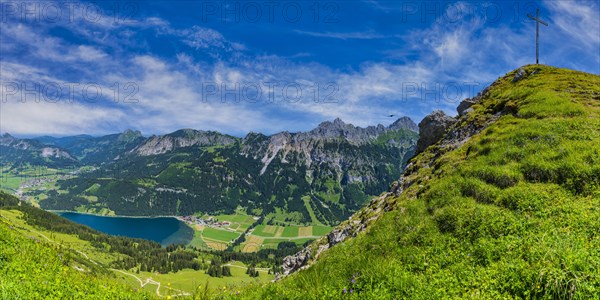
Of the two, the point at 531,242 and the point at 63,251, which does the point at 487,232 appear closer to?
the point at 531,242

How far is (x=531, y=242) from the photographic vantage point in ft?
34.8

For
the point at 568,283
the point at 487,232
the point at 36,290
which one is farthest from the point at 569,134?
the point at 36,290

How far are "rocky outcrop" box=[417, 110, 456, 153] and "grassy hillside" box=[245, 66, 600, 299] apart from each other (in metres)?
27.8

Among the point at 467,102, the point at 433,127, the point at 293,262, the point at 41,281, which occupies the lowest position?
the point at 293,262

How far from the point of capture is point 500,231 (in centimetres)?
1310

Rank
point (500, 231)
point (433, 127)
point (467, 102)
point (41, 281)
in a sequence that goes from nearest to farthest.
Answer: point (41, 281) < point (500, 231) < point (433, 127) < point (467, 102)

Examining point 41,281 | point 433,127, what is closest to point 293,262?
point 41,281

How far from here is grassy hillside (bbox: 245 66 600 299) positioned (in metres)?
8.44

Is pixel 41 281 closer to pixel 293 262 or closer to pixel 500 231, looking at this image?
pixel 500 231

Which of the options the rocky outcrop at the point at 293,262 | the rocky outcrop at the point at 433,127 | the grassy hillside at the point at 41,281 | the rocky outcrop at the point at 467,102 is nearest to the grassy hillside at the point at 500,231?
the grassy hillside at the point at 41,281

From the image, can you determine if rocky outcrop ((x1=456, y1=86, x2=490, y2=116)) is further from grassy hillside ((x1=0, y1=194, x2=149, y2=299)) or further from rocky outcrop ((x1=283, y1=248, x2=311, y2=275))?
grassy hillside ((x1=0, y1=194, x2=149, y2=299))

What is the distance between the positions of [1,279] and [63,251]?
26.0 ft

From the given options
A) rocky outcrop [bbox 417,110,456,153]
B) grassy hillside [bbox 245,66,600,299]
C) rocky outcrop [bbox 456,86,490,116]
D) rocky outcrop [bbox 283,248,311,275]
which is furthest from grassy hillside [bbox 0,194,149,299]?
rocky outcrop [bbox 456,86,490,116]

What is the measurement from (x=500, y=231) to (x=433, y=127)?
48.8 meters
